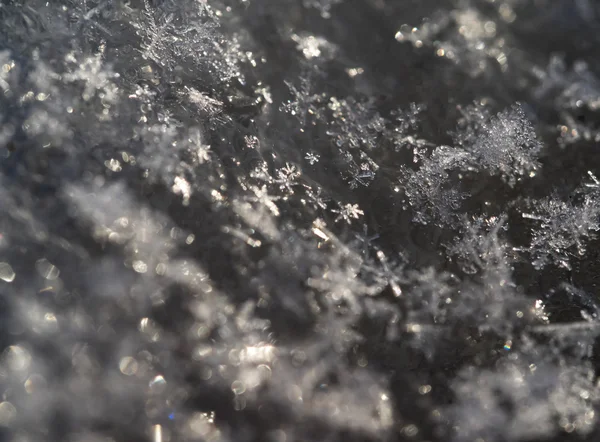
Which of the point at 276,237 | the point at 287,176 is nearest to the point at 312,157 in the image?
the point at 287,176

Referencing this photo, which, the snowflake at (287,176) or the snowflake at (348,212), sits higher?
the snowflake at (287,176)

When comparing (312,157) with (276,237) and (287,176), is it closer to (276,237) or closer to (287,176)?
(287,176)

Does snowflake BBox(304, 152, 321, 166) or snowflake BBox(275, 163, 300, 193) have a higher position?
snowflake BBox(304, 152, 321, 166)

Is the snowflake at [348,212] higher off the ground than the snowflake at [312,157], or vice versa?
the snowflake at [312,157]

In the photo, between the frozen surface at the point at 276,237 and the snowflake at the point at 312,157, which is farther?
the snowflake at the point at 312,157

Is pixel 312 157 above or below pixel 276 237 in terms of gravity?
above

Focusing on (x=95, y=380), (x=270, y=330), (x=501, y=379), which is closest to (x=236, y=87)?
(x=270, y=330)

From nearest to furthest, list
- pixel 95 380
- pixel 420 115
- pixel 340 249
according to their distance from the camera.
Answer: pixel 95 380, pixel 340 249, pixel 420 115

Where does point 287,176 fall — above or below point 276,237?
above

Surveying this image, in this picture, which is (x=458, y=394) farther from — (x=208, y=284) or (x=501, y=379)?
(x=208, y=284)

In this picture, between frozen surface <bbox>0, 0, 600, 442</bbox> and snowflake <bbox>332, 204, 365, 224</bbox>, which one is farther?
snowflake <bbox>332, 204, 365, 224</bbox>

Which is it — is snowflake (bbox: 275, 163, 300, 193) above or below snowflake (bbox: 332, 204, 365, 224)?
above
